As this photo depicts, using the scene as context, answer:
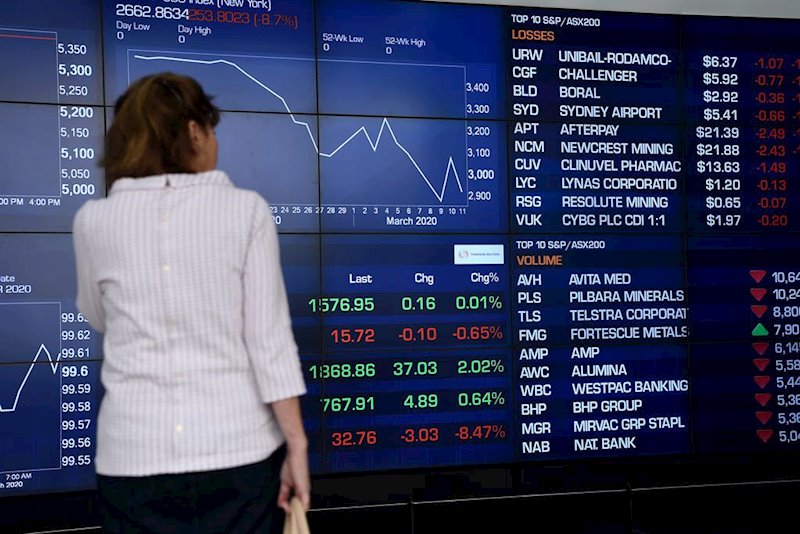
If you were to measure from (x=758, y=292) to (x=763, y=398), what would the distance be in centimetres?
38

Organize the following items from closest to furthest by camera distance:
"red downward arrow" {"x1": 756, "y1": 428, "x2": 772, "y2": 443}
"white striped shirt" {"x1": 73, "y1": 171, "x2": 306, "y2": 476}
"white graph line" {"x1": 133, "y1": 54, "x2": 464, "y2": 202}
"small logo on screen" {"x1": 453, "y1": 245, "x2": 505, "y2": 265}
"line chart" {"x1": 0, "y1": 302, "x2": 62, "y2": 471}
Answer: "white striped shirt" {"x1": 73, "y1": 171, "x2": 306, "y2": 476}
"line chart" {"x1": 0, "y1": 302, "x2": 62, "y2": 471}
"white graph line" {"x1": 133, "y1": 54, "x2": 464, "y2": 202}
"small logo on screen" {"x1": 453, "y1": 245, "x2": 505, "y2": 265}
"red downward arrow" {"x1": 756, "y1": 428, "x2": 772, "y2": 443}

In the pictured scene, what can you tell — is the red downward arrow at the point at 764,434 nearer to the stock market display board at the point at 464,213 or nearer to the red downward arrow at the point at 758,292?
the stock market display board at the point at 464,213

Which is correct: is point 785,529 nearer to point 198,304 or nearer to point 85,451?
point 85,451

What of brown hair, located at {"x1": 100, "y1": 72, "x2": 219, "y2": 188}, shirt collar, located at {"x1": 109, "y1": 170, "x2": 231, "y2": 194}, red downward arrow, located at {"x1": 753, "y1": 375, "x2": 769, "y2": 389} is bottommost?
red downward arrow, located at {"x1": 753, "y1": 375, "x2": 769, "y2": 389}

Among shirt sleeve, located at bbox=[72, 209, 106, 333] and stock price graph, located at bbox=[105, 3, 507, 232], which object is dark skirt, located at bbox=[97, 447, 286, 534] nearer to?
shirt sleeve, located at bbox=[72, 209, 106, 333]

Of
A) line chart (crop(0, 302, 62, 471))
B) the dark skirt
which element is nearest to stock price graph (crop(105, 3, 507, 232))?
line chart (crop(0, 302, 62, 471))

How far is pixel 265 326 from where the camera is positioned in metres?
1.42

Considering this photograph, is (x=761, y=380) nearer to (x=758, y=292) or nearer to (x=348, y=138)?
(x=758, y=292)

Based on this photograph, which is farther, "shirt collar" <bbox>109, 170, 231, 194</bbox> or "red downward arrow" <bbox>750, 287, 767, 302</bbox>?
"red downward arrow" <bbox>750, 287, 767, 302</bbox>

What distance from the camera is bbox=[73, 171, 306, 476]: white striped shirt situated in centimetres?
139

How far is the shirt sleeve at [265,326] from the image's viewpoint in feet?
4.67

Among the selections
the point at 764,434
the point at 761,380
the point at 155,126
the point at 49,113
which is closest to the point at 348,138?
the point at 49,113

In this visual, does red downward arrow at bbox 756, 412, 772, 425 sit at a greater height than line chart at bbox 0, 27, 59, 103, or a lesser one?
lesser

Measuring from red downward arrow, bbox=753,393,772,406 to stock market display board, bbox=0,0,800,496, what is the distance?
0.08 ft
